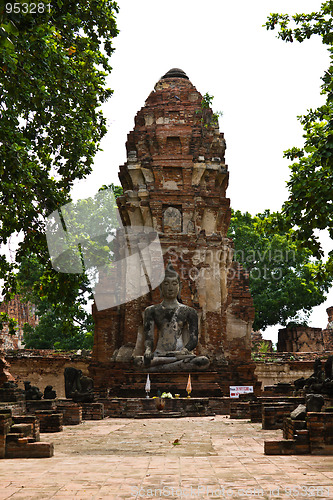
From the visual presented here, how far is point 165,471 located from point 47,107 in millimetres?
Answer: 7081

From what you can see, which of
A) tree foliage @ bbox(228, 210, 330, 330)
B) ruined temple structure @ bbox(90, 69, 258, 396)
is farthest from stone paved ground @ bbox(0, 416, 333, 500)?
tree foliage @ bbox(228, 210, 330, 330)

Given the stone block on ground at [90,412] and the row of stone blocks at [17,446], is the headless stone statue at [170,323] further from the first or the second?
the row of stone blocks at [17,446]

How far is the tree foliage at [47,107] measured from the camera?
800 centimetres

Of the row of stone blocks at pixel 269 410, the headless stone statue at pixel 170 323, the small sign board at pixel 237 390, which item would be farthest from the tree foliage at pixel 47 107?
the small sign board at pixel 237 390

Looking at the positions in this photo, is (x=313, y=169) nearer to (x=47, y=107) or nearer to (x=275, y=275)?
(x=47, y=107)

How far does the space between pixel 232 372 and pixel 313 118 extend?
9523 mm

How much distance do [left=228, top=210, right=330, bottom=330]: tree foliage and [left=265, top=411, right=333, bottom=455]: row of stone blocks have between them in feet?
79.7

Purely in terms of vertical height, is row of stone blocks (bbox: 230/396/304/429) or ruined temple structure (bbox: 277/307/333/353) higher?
ruined temple structure (bbox: 277/307/333/353)

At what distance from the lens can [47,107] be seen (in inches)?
411

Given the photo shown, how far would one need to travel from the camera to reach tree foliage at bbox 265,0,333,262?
9609mm

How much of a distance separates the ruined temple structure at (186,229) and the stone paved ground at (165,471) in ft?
36.2

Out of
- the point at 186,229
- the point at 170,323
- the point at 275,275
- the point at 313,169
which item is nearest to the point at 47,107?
the point at 313,169

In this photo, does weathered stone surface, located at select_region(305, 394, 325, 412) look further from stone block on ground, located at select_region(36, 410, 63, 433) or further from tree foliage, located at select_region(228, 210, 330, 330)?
tree foliage, located at select_region(228, 210, 330, 330)

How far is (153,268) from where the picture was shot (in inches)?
799
